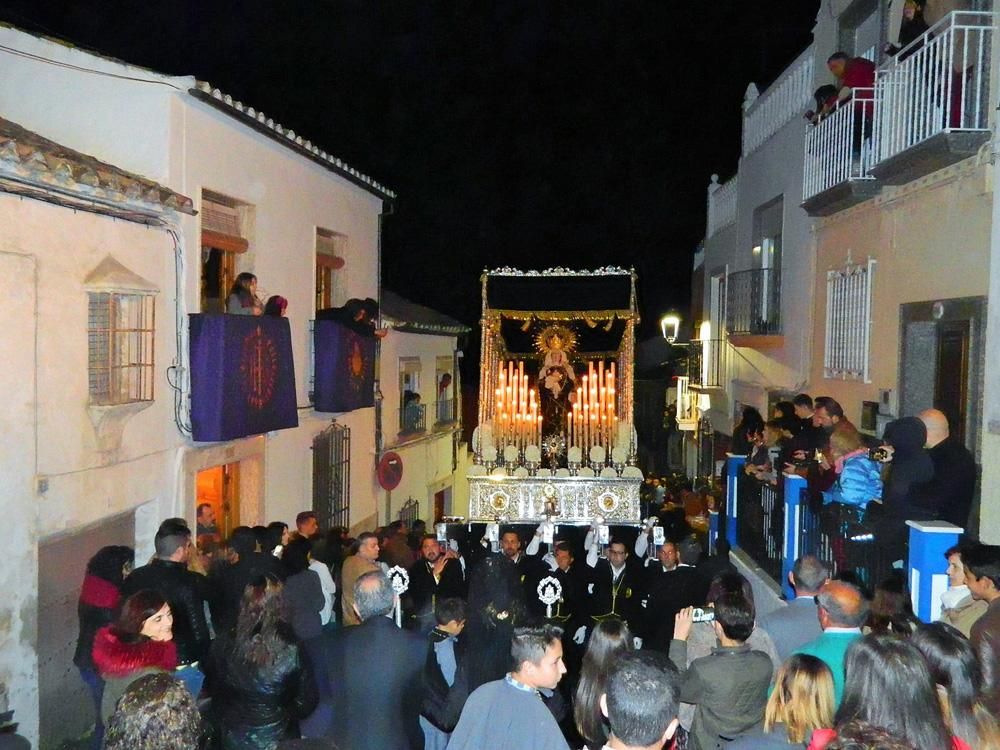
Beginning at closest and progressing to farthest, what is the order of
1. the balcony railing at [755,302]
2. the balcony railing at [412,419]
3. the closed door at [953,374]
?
the closed door at [953,374], the balcony railing at [755,302], the balcony railing at [412,419]

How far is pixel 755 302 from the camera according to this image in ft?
49.1

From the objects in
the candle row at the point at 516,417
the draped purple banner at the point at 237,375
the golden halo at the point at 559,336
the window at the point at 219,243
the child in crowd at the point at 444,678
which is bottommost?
the child in crowd at the point at 444,678

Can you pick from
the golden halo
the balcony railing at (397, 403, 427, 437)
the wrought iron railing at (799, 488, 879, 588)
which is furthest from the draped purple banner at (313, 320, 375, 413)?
the wrought iron railing at (799, 488, 879, 588)

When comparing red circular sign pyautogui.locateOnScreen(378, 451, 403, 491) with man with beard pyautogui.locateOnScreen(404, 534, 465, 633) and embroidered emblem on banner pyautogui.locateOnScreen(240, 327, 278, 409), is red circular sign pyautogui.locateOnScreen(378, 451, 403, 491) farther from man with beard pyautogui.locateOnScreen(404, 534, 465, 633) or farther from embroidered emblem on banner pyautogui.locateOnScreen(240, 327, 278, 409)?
man with beard pyautogui.locateOnScreen(404, 534, 465, 633)

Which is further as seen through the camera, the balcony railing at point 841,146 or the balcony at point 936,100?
the balcony railing at point 841,146

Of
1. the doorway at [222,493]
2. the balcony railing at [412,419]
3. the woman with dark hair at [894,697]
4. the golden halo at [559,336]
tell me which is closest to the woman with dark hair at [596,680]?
the woman with dark hair at [894,697]

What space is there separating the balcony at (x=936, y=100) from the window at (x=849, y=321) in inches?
62.3

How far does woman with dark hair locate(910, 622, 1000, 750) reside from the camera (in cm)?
370

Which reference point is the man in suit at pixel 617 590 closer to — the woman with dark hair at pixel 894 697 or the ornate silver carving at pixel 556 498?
the woman with dark hair at pixel 894 697

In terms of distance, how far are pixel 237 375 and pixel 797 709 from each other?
745cm

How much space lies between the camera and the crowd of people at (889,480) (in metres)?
6.60

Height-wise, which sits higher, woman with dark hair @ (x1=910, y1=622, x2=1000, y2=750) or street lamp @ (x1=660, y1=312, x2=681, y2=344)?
street lamp @ (x1=660, y1=312, x2=681, y2=344)

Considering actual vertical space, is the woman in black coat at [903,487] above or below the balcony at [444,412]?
above

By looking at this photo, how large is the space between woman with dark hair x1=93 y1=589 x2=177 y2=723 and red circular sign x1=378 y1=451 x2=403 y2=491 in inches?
448
